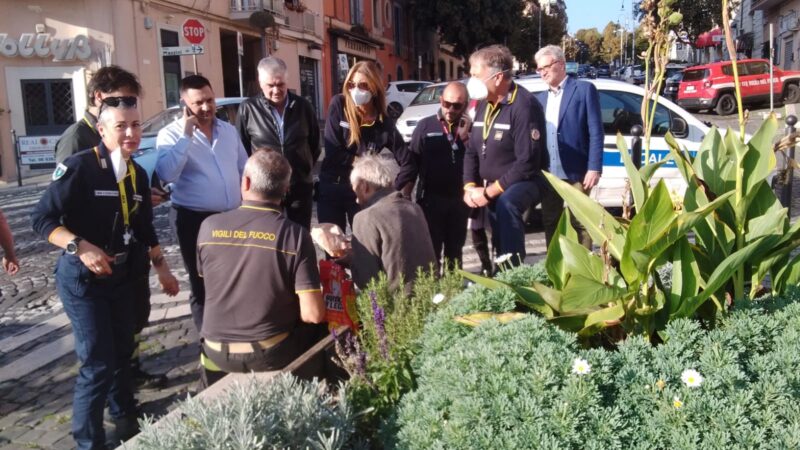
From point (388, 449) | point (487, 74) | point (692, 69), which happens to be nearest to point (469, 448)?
point (388, 449)

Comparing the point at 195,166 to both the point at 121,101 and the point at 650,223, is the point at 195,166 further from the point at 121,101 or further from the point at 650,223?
the point at 650,223

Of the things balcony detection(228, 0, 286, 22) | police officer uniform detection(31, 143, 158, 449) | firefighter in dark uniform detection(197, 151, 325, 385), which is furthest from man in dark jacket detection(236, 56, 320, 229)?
balcony detection(228, 0, 286, 22)

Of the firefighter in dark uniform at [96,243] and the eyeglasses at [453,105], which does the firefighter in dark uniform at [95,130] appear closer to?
the firefighter in dark uniform at [96,243]

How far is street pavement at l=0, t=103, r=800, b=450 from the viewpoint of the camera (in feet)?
13.2

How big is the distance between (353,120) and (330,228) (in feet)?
4.33

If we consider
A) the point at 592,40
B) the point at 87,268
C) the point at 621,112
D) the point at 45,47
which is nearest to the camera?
the point at 87,268

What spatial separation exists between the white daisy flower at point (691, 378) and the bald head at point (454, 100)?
12.1 feet

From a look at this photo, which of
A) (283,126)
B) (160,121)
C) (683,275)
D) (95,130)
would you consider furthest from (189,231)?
(160,121)

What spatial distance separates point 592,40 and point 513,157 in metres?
105

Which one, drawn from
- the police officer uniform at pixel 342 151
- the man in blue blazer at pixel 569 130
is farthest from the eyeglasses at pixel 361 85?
the man in blue blazer at pixel 569 130

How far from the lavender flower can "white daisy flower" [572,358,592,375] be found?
683 mm

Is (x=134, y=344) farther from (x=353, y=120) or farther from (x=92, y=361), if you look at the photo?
(x=353, y=120)

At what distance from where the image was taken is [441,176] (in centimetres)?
544

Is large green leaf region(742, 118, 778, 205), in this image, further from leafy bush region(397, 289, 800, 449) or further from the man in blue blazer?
the man in blue blazer
